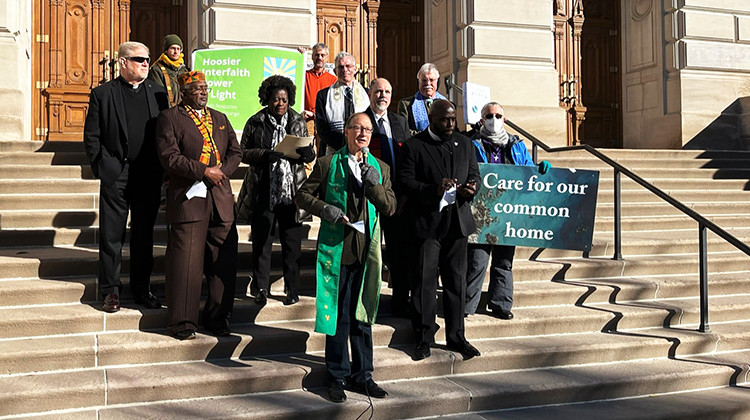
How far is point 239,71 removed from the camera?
7.69 m

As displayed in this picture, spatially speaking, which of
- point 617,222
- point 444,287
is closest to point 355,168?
point 444,287

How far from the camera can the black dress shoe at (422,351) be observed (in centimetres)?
528

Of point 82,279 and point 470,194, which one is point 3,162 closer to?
point 82,279

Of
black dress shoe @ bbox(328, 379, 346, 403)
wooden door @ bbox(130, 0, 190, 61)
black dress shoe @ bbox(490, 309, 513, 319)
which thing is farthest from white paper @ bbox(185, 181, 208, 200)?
wooden door @ bbox(130, 0, 190, 61)

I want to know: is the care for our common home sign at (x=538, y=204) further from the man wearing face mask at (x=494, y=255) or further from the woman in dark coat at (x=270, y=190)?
the woman in dark coat at (x=270, y=190)

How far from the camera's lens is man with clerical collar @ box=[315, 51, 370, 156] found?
239 inches

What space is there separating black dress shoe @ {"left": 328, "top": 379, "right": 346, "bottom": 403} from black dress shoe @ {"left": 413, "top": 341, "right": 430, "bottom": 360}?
76 centimetres

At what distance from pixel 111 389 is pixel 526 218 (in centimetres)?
364

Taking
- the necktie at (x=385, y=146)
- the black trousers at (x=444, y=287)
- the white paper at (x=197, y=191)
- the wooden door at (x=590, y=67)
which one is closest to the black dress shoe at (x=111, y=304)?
the white paper at (x=197, y=191)

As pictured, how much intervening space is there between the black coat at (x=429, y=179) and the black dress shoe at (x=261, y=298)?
1386mm

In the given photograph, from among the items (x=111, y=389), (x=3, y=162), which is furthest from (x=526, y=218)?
(x=3, y=162)

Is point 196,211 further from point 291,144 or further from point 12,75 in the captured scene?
point 12,75

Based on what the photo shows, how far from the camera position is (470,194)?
5.32 metres

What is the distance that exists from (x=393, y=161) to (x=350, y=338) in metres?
1.68
